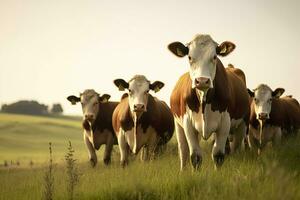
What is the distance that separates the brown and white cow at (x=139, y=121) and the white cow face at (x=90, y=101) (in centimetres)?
214

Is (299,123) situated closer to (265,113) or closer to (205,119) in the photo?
(265,113)

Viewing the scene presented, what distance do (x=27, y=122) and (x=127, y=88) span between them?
109 ft

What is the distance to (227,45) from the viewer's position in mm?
8062

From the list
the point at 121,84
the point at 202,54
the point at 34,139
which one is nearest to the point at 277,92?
the point at 121,84

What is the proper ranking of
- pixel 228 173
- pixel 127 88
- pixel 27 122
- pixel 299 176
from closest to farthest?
1. pixel 299 176
2. pixel 228 173
3. pixel 127 88
4. pixel 27 122

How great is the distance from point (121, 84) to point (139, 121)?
124 centimetres

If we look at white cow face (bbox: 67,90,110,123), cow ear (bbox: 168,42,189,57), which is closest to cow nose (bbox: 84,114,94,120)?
white cow face (bbox: 67,90,110,123)

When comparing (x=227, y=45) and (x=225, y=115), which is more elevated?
(x=227, y=45)

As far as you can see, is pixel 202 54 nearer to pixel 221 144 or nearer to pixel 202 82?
pixel 202 82

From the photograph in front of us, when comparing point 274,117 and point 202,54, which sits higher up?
point 202,54

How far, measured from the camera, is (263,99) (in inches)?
535

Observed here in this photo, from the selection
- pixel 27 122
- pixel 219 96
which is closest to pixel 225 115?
pixel 219 96

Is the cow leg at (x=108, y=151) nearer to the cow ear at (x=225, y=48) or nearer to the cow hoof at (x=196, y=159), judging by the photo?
the cow hoof at (x=196, y=159)

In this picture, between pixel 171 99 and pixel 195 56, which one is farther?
pixel 171 99
